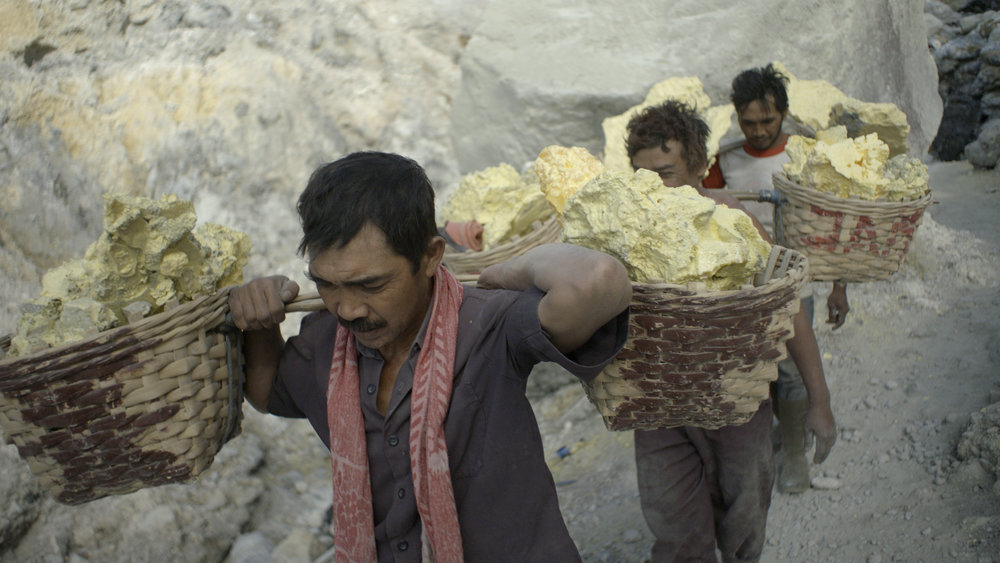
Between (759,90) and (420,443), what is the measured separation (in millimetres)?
2548

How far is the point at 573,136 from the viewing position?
177 inches

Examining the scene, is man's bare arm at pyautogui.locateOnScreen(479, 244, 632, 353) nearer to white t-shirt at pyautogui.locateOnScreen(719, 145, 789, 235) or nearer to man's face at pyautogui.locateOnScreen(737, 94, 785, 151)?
white t-shirt at pyautogui.locateOnScreen(719, 145, 789, 235)

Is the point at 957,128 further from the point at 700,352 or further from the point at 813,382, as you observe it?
the point at 700,352

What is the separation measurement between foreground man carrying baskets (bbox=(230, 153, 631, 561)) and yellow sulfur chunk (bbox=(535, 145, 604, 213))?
0.87 m

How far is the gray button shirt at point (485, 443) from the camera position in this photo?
1.60 meters

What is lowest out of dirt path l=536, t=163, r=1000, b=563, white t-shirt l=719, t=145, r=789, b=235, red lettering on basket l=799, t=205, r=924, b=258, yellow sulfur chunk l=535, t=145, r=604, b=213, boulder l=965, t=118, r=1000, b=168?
boulder l=965, t=118, r=1000, b=168

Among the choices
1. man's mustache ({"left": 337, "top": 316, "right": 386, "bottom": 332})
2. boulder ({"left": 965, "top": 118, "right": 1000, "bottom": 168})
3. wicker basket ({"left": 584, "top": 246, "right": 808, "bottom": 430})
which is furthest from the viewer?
boulder ({"left": 965, "top": 118, "right": 1000, "bottom": 168})

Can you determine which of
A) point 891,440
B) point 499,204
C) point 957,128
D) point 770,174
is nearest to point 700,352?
point 499,204

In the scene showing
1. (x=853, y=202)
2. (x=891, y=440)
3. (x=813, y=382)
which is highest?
(x=853, y=202)

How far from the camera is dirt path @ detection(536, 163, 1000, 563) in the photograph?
2.96 metres

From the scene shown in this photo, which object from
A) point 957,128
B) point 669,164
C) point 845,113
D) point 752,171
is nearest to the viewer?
point 669,164

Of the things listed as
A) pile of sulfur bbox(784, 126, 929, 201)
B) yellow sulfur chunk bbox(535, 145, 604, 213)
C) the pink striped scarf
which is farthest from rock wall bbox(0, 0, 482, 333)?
pile of sulfur bbox(784, 126, 929, 201)

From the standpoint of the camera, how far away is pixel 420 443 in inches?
61.1

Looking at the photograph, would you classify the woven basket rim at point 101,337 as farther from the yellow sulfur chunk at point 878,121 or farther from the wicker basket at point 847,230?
the yellow sulfur chunk at point 878,121
